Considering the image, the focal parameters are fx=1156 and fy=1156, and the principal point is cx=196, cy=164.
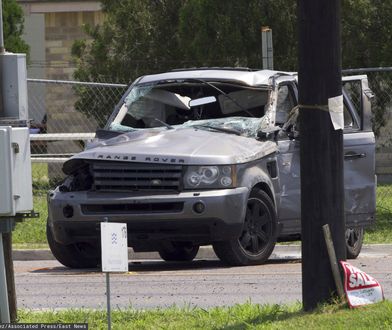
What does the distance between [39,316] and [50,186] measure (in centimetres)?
1100

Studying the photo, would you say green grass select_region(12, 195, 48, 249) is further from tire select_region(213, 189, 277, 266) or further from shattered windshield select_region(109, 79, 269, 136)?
tire select_region(213, 189, 277, 266)

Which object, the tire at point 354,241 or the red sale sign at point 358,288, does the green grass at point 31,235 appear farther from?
the red sale sign at point 358,288

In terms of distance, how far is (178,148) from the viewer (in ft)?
36.7

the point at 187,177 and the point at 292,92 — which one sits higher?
the point at 292,92

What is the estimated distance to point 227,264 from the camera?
11.7m

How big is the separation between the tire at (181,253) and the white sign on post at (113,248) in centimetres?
566

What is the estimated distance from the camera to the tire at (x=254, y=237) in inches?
451

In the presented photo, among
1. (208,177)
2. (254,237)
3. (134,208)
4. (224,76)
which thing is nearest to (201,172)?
(208,177)

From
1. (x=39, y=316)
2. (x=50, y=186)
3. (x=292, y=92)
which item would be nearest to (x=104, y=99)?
(x=50, y=186)

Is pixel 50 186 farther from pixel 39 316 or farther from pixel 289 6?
pixel 39 316

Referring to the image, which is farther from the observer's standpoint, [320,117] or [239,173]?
[239,173]

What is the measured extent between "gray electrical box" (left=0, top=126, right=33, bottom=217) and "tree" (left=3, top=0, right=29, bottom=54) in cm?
2244

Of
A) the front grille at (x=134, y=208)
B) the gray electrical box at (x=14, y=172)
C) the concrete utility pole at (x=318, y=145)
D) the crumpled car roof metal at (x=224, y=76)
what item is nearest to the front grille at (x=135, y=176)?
the front grille at (x=134, y=208)

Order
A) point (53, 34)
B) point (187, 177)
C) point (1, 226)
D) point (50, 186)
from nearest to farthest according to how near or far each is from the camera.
Result: 1. point (1, 226)
2. point (187, 177)
3. point (50, 186)
4. point (53, 34)
